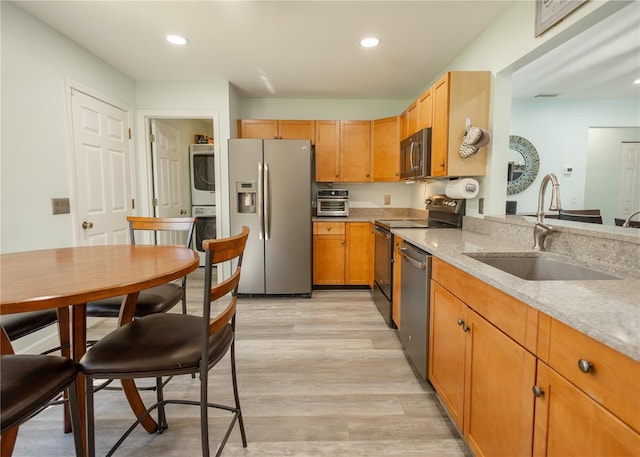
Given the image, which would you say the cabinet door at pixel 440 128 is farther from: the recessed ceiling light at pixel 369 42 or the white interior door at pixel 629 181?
the white interior door at pixel 629 181

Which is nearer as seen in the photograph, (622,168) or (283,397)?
(283,397)

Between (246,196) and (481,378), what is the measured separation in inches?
114

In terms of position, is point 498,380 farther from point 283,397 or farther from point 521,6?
point 521,6

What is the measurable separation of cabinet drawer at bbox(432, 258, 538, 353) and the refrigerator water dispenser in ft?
7.94

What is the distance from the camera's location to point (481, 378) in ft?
4.09

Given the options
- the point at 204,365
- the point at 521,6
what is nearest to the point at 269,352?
the point at 204,365

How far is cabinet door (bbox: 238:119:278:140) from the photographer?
3.95 m

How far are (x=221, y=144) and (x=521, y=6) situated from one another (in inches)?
115

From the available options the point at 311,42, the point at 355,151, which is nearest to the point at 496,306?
the point at 311,42

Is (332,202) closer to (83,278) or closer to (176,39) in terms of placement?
(176,39)

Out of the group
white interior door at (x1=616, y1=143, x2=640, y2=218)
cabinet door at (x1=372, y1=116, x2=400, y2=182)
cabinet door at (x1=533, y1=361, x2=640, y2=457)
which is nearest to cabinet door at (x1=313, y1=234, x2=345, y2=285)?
cabinet door at (x1=372, y1=116, x2=400, y2=182)

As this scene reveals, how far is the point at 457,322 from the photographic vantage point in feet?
4.81

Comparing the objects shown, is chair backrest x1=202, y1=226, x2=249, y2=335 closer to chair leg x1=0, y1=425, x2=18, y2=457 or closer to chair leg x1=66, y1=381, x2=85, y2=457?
chair leg x1=66, y1=381, x2=85, y2=457

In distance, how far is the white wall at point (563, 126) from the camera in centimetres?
428
